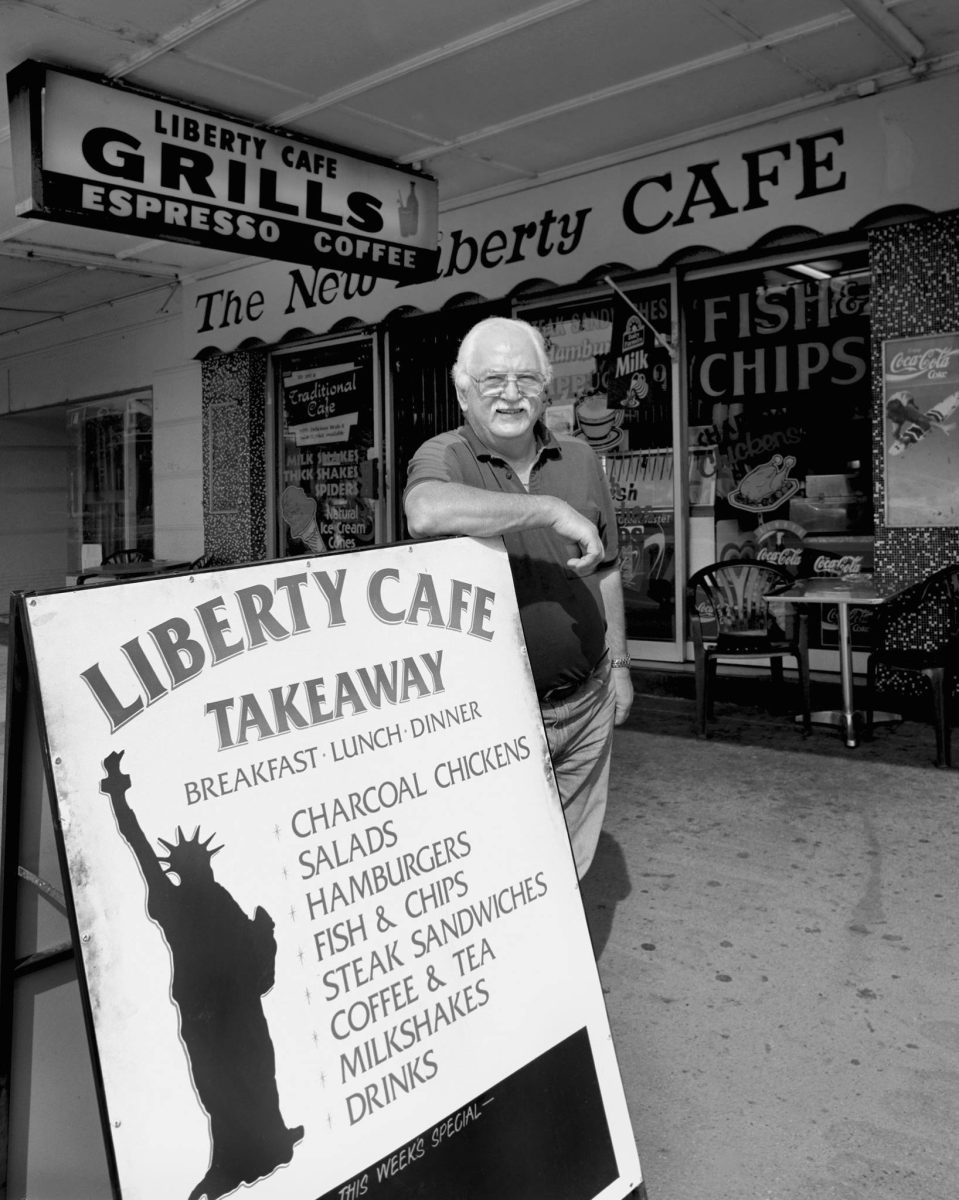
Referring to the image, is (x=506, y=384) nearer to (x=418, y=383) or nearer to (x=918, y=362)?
(x=918, y=362)

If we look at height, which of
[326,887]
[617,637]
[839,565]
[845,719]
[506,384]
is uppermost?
[506,384]

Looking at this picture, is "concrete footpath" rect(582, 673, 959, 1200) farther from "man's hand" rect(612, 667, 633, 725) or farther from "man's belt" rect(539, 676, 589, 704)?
"man's belt" rect(539, 676, 589, 704)

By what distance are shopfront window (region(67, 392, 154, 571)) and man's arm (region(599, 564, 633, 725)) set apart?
906 centimetres

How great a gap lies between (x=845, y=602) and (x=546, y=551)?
326 cm

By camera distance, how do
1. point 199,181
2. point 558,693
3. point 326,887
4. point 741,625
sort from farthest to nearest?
point 741,625 → point 199,181 → point 558,693 → point 326,887

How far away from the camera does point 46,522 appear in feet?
46.0

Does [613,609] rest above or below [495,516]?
below

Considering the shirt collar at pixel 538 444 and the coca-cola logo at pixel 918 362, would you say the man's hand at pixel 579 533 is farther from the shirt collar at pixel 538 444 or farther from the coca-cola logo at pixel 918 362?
the coca-cola logo at pixel 918 362

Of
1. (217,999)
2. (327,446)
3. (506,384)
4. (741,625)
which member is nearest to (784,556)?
(741,625)

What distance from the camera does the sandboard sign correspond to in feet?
4.79

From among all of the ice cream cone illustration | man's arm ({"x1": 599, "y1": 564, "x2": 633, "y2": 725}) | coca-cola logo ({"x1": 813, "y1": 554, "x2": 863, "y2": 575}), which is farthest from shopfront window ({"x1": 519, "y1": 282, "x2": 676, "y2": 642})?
man's arm ({"x1": 599, "y1": 564, "x2": 633, "y2": 725})

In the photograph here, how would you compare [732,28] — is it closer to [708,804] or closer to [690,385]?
[690,385]

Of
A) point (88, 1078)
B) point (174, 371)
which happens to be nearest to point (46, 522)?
point (174, 371)

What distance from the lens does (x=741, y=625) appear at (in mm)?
6449
